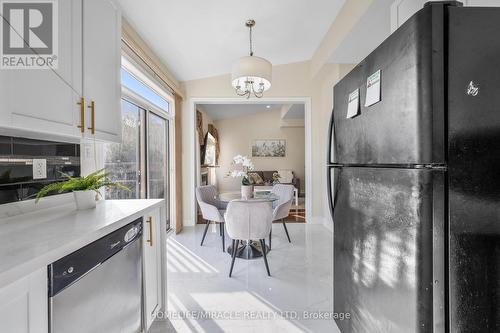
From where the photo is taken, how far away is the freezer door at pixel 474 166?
70 centimetres

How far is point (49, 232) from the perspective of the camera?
3.07 ft

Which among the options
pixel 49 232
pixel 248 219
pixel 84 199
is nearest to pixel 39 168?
pixel 84 199

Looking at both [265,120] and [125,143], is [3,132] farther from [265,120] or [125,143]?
[265,120]

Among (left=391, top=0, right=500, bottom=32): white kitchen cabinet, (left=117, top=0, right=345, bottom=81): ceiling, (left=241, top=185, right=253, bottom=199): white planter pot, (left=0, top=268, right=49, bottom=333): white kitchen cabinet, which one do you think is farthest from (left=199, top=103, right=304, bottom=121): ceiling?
(left=0, top=268, right=49, bottom=333): white kitchen cabinet

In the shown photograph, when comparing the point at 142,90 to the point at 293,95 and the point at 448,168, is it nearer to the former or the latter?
the point at 293,95

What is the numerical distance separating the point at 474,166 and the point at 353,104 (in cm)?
54

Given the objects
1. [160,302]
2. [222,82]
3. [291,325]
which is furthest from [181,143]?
[291,325]

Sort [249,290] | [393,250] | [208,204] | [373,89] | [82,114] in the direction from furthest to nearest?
[208,204], [249,290], [82,114], [373,89], [393,250]

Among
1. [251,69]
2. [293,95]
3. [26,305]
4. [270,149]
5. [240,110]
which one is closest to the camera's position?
[26,305]

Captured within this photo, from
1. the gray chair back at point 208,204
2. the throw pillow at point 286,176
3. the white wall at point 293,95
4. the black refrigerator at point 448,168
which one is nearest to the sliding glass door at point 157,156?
the white wall at point 293,95

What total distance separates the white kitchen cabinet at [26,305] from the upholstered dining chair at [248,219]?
1.62 metres

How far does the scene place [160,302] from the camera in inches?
65.2

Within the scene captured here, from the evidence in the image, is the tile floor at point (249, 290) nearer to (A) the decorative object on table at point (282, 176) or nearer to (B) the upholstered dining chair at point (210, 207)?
(B) the upholstered dining chair at point (210, 207)

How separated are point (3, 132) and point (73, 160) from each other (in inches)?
20.3
